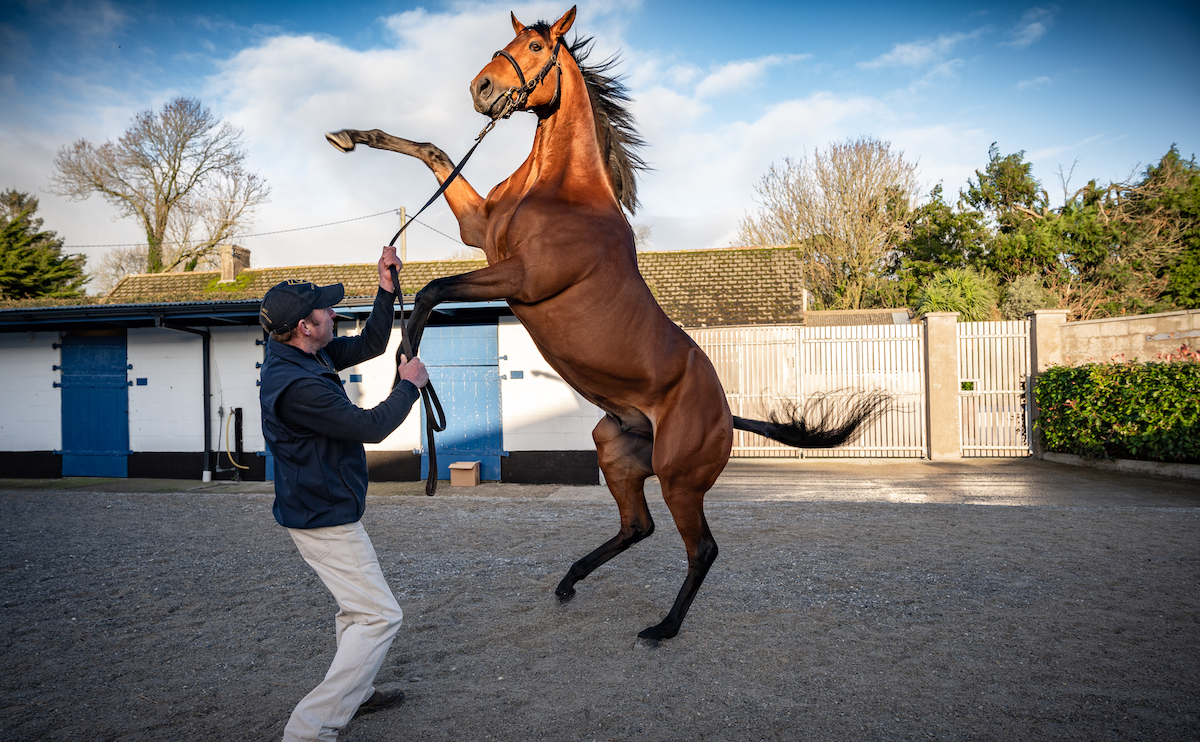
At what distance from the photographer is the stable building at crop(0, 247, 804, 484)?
31.6 feet

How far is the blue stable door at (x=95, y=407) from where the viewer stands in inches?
411

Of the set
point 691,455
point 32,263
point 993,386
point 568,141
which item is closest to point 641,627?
point 691,455

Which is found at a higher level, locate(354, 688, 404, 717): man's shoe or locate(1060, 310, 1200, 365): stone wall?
locate(1060, 310, 1200, 365): stone wall

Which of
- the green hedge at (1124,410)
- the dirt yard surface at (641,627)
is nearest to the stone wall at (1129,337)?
the green hedge at (1124,410)

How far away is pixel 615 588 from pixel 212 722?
2.41 metres

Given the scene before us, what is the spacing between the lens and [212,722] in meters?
2.60

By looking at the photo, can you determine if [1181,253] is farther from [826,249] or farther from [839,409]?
[839,409]

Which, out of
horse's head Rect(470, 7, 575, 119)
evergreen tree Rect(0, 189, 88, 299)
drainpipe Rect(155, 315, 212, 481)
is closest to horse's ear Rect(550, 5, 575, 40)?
horse's head Rect(470, 7, 575, 119)

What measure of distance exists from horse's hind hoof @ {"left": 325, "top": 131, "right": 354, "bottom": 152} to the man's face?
3.43ft

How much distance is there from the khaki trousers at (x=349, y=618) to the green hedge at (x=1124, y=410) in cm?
1041

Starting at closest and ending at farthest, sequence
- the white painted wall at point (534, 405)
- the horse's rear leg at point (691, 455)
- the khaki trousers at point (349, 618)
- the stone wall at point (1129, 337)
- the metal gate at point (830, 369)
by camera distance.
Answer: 1. the khaki trousers at point (349, 618)
2. the horse's rear leg at point (691, 455)
3. the stone wall at point (1129, 337)
4. the white painted wall at point (534, 405)
5. the metal gate at point (830, 369)

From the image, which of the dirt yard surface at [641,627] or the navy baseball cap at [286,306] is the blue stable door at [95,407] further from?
the navy baseball cap at [286,306]

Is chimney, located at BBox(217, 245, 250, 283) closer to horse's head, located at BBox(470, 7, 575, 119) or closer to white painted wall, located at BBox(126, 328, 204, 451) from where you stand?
white painted wall, located at BBox(126, 328, 204, 451)

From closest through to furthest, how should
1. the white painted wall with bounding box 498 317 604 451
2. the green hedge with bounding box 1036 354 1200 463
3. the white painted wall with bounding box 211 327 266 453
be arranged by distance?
the green hedge with bounding box 1036 354 1200 463
the white painted wall with bounding box 498 317 604 451
the white painted wall with bounding box 211 327 266 453
